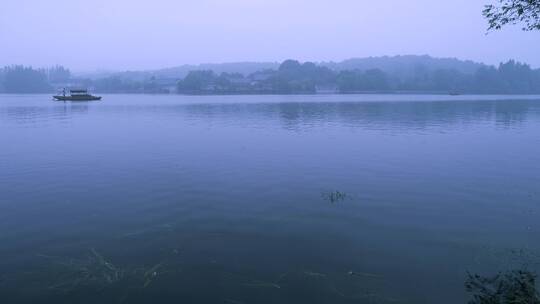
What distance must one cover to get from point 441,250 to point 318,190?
9.51m

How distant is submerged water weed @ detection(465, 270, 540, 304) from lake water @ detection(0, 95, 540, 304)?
0.39m

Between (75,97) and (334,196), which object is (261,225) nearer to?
(334,196)

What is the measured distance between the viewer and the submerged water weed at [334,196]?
21.4 metres

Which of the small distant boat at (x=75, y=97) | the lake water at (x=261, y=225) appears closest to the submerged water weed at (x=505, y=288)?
the lake water at (x=261, y=225)

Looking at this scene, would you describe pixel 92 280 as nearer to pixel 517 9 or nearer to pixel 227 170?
pixel 227 170

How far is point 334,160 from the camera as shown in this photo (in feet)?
109

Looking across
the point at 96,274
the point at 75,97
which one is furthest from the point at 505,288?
the point at 75,97

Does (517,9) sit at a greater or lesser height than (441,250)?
greater

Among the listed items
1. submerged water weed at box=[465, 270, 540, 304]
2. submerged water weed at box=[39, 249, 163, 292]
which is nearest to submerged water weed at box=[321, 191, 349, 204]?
submerged water weed at box=[465, 270, 540, 304]

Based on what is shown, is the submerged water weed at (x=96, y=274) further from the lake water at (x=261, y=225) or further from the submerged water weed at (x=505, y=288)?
the submerged water weed at (x=505, y=288)

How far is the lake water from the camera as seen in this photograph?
40.5 ft

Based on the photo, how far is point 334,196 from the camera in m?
22.1

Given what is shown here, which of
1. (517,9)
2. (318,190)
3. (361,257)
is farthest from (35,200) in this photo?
(517,9)

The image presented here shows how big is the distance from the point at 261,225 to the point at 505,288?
31.6 ft
